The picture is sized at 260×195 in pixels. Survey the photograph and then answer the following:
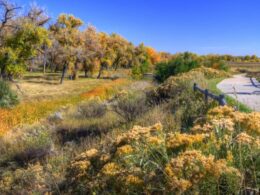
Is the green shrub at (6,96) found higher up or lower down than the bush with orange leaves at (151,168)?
lower down

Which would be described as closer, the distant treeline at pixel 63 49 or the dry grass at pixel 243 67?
the distant treeline at pixel 63 49

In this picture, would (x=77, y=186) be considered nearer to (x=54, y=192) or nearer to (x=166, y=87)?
(x=54, y=192)

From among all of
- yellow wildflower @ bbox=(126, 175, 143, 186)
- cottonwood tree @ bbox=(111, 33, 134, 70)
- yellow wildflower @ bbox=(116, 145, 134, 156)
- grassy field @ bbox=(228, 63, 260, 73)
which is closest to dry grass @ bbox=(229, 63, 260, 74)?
grassy field @ bbox=(228, 63, 260, 73)

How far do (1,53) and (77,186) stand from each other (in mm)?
31151

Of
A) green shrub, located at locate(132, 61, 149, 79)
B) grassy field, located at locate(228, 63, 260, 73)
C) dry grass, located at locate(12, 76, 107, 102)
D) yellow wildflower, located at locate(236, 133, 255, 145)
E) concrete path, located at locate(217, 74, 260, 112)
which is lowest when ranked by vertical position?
dry grass, located at locate(12, 76, 107, 102)

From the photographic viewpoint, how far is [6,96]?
2453 centimetres

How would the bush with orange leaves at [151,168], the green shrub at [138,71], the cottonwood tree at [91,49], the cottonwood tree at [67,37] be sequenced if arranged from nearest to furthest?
1. the bush with orange leaves at [151,168]
2. the green shrub at [138,71]
3. the cottonwood tree at [67,37]
4. the cottonwood tree at [91,49]

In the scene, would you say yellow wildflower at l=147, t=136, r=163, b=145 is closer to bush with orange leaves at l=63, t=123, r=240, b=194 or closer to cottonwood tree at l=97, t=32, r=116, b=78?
bush with orange leaves at l=63, t=123, r=240, b=194

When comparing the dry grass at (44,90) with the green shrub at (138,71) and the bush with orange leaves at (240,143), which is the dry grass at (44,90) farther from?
the bush with orange leaves at (240,143)

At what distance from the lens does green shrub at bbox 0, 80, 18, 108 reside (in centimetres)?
2397

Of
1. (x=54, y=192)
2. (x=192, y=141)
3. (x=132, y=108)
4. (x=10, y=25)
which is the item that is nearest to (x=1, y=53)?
(x=10, y=25)

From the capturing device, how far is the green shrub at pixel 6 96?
78.7ft

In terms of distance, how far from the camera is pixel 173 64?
36.7 metres

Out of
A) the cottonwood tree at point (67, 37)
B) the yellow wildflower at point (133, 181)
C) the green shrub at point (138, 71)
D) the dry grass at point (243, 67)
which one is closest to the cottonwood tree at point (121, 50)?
the cottonwood tree at point (67, 37)
